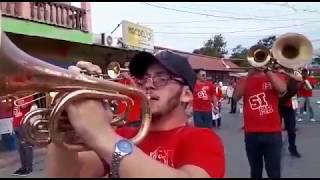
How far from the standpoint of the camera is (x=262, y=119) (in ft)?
13.6

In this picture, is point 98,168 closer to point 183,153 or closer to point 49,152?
point 49,152

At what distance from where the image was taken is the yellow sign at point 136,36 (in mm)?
16127

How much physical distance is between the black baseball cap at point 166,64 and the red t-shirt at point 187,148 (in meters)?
0.20

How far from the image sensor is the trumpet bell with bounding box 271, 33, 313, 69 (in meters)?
4.71

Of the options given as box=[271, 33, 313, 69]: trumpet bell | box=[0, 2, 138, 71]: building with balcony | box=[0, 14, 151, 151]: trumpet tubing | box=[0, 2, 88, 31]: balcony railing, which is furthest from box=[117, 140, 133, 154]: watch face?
box=[0, 2, 88, 31]: balcony railing

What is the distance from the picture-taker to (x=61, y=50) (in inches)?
480

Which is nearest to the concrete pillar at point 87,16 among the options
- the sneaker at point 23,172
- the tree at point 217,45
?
the sneaker at point 23,172

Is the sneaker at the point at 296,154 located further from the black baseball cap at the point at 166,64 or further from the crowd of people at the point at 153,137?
the black baseball cap at the point at 166,64

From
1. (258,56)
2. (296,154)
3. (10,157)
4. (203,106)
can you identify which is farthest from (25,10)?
(258,56)

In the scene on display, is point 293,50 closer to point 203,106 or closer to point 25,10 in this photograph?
point 203,106

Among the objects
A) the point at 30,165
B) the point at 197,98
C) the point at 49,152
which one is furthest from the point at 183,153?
the point at 197,98

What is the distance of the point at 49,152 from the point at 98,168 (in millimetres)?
212

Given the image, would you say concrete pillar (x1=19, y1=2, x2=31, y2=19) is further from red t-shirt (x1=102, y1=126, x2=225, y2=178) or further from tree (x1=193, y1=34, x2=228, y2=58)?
tree (x1=193, y1=34, x2=228, y2=58)

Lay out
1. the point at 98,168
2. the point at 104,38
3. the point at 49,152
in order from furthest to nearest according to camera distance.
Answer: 1. the point at 104,38
2. the point at 98,168
3. the point at 49,152
